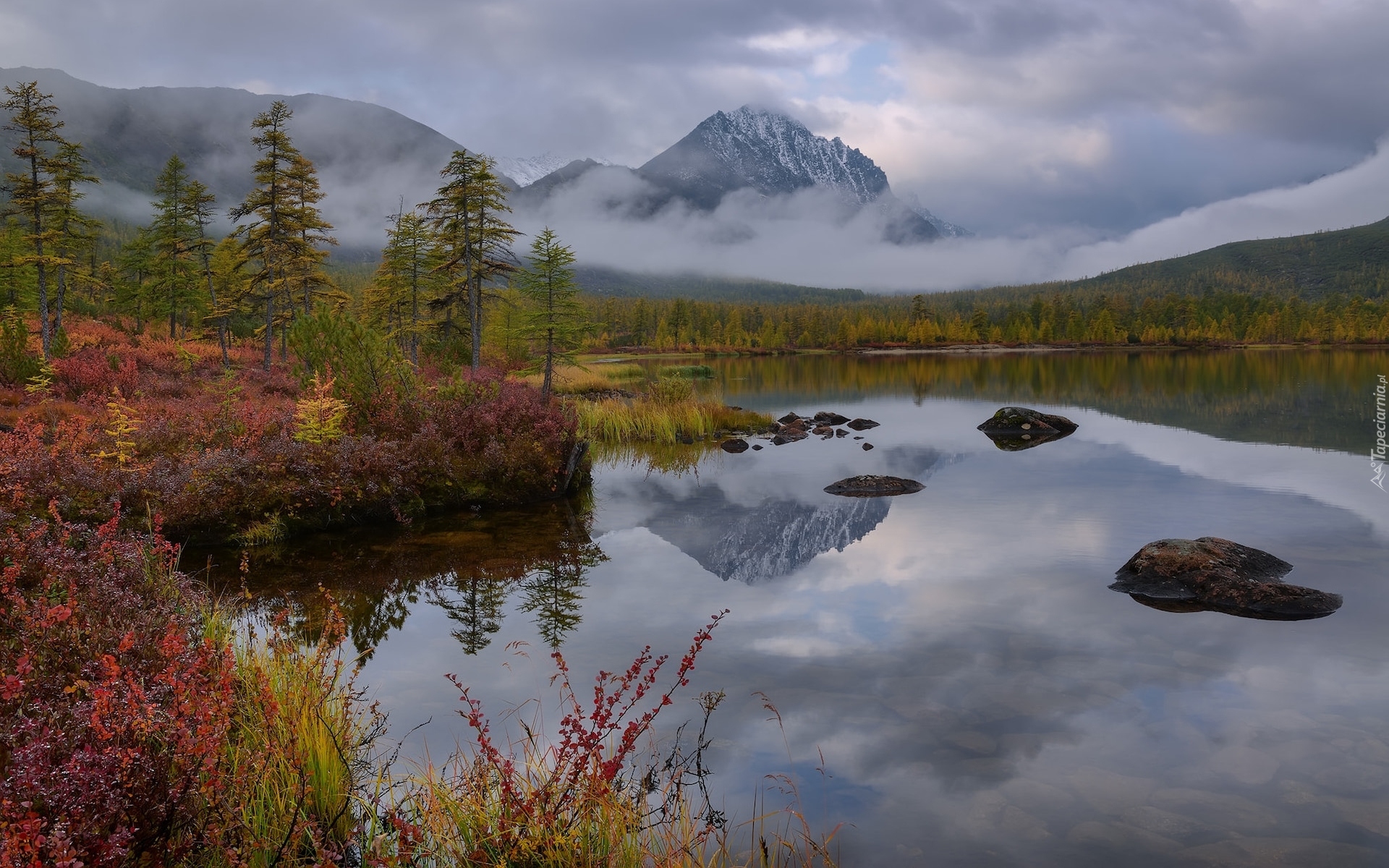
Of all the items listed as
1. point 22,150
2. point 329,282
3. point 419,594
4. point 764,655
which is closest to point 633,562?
point 419,594

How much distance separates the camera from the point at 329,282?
49.4 m

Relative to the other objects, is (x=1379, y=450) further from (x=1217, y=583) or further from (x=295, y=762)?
(x=295, y=762)

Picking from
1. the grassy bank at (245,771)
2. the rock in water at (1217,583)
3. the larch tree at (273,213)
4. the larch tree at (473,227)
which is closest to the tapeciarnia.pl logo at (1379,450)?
the rock in water at (1217,583)

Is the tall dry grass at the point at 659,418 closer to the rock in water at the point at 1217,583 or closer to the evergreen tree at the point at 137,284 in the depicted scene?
the rock in water at the point at 1217,583

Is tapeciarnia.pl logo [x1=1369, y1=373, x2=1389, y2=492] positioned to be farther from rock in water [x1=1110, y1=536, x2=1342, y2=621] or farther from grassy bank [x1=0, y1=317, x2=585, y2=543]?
grassy bank [x1=0, y1=317, x2=585, y2=543]

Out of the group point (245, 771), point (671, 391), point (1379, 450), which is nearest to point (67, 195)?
point (671, 391)

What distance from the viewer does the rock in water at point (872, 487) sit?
18.4m

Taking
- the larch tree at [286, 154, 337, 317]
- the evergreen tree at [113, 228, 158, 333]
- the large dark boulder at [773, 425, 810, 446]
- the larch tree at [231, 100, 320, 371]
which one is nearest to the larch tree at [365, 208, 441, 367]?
the larch tree at [286, 154, 337, 317]

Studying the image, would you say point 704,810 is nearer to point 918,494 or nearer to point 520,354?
point 918,494

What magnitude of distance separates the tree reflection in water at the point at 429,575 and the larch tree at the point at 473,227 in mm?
25420

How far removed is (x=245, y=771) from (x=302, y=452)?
10.7 meters

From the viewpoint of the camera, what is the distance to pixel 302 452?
1369cm

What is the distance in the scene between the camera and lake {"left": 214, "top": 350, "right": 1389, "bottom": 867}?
18.8 feet

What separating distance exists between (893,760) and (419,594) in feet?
22.3
